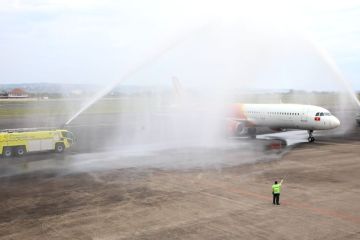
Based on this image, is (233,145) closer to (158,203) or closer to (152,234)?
(158,203)

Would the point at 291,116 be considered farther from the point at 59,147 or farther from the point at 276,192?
the point at 276,192

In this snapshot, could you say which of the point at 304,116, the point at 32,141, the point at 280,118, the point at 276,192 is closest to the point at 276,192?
the point at 276,192

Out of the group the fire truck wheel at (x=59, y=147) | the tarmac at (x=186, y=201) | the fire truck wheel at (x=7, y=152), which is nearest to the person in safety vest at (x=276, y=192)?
the tarmac at (x=186, y=201)

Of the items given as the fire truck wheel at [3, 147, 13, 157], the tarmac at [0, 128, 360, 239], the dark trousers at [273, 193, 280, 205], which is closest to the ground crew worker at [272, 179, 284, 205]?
the dark trousers at [273, 193, 280, 205]

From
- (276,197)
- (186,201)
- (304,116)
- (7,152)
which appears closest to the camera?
(276,197)

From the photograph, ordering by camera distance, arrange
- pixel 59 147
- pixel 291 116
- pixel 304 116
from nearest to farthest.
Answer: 1. pixel 59 147
2. pixel 304 116
3. pixel 291 116

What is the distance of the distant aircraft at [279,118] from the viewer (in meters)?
48.2

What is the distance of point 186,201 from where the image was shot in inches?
937

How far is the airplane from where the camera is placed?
4819 centimetres

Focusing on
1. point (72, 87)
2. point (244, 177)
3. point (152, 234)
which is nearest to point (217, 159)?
point (244, 177)

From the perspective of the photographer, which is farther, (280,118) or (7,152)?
(280,118)

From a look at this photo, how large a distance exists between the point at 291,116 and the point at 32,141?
29.6 m

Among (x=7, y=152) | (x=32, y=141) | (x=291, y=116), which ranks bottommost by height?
(x=7, y=152)

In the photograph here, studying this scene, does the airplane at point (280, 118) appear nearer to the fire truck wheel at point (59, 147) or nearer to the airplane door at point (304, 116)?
the airplane door at point (304, 116)
